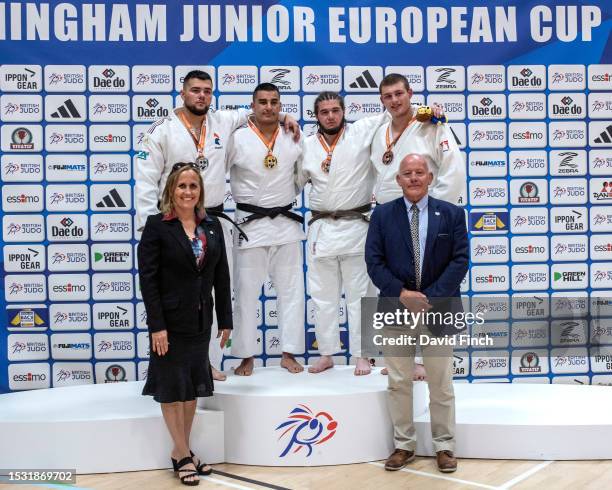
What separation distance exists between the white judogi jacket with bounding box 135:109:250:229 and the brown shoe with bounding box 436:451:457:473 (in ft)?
6.08

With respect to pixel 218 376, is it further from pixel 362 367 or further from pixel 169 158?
pixel 169 158

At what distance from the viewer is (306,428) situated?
3.51 metres

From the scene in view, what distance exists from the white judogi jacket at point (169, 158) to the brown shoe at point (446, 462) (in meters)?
1.85

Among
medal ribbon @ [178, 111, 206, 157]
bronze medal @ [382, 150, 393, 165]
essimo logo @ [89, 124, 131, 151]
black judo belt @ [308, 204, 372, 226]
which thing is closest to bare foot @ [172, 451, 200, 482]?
black judo belt @ [308, 204, 372, 226]

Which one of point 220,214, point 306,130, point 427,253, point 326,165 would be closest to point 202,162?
point 220,214

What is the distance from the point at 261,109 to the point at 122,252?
167 centimetres

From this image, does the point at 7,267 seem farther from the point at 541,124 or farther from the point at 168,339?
the point at 541,124

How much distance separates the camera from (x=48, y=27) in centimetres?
476

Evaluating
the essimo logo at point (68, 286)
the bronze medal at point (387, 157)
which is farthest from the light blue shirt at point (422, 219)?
the essimo logo at point (68, 286)

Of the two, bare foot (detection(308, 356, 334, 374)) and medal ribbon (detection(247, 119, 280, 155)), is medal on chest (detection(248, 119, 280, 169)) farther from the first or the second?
bare foot (detection(308, 356, 334, 374))

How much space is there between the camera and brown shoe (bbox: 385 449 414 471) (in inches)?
135

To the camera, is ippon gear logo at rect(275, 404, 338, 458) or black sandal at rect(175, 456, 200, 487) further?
ippon gear logo at rect(275, 404, 338, 458)

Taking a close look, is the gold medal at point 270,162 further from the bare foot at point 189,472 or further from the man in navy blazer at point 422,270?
the bare foot at point 189,472

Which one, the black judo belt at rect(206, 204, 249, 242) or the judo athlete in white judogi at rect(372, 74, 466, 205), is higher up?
the judo athlete in white judogi at rect(372, 74, 466, 205)
